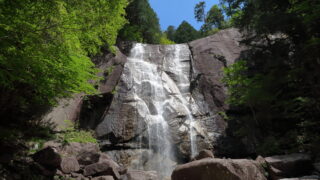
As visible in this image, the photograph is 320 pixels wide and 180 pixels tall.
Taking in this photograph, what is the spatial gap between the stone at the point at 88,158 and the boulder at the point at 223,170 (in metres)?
3.38

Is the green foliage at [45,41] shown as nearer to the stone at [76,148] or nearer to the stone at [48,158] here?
the stone at [48,158]

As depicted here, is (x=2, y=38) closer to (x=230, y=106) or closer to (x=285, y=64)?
(x=285, y=64)

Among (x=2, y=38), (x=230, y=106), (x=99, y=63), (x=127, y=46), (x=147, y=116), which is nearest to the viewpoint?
(x=2, y=38)

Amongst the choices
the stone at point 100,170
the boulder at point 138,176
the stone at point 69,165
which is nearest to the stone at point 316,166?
the boulder at point 138,176

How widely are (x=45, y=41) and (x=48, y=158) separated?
13.5 ft

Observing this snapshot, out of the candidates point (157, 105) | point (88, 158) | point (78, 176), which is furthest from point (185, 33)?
point (78, 176)

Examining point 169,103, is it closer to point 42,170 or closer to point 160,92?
point 160,92

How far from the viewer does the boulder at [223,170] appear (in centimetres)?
652

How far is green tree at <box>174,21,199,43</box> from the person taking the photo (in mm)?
39778

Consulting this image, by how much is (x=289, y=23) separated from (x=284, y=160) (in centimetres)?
599

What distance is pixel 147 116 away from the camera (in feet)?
44.1

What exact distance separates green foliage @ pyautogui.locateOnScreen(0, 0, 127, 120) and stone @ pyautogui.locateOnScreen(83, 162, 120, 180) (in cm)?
336

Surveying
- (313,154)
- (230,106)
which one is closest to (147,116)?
(230,106)

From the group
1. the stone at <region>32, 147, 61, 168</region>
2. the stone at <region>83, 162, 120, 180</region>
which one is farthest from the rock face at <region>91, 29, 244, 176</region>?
the stone at <region>32, 147, 61, 168</region>
